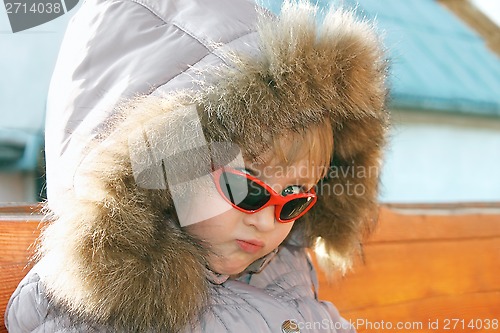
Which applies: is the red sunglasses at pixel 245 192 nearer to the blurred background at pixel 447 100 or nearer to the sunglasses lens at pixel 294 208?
the sunglasses lens at pixel 294 208

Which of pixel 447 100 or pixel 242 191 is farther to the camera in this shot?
pixel 447 100

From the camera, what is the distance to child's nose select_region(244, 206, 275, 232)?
0.92 m

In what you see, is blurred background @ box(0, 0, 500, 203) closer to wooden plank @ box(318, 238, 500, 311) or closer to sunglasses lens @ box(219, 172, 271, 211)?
wooden plank @ box(318, 238, 500, 311)

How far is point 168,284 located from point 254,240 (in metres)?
0.15

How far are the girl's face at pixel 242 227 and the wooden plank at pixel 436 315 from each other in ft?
1.39

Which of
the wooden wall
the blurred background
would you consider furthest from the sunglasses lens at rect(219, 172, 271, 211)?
the blurred background

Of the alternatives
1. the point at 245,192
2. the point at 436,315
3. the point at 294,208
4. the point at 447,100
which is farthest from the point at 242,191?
the point at 447,100

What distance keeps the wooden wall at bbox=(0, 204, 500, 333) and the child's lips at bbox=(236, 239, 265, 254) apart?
0.41 meters

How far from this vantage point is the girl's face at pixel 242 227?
90 centimetres

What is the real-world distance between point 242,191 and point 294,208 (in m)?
0.11

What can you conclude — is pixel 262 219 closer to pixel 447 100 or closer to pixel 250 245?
pixel 250 245

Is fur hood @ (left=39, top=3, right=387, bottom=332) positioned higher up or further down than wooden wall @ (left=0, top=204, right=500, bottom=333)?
higher up

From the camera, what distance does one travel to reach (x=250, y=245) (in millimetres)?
935

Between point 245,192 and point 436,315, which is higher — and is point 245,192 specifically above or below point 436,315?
above
